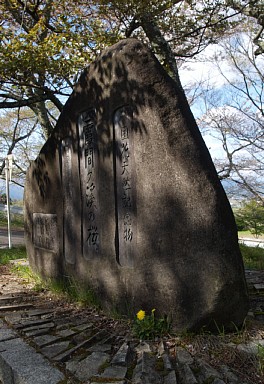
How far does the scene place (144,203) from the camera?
3.45 meters

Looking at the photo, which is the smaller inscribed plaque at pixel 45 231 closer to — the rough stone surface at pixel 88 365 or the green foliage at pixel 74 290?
the green foliage at pixel 74 290

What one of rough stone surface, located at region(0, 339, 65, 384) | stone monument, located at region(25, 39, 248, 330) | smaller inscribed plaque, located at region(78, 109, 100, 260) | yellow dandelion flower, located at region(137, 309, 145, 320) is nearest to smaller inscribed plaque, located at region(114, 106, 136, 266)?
stone monument, located at region(25, 39, 248, 330)

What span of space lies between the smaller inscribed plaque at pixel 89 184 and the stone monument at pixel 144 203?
1 centimetres

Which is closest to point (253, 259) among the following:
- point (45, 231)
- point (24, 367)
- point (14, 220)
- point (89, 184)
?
point (45, 231)

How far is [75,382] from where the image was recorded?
98.2 inches

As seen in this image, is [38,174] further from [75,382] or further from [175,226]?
[75,382]

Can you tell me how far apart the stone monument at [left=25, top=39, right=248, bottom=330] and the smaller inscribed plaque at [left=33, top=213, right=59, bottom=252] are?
31 centimetres

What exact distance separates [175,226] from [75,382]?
1.46 m

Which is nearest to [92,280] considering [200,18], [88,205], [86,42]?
[88,205]

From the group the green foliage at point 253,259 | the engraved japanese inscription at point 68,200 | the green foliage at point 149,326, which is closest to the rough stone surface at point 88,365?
the green foliage at point 149,326

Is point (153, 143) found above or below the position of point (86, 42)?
below

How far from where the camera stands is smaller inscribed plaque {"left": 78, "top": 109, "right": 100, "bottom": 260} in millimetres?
4188

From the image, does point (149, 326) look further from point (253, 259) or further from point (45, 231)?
point (253, 259)

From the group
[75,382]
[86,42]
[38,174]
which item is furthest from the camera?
[86,42]
